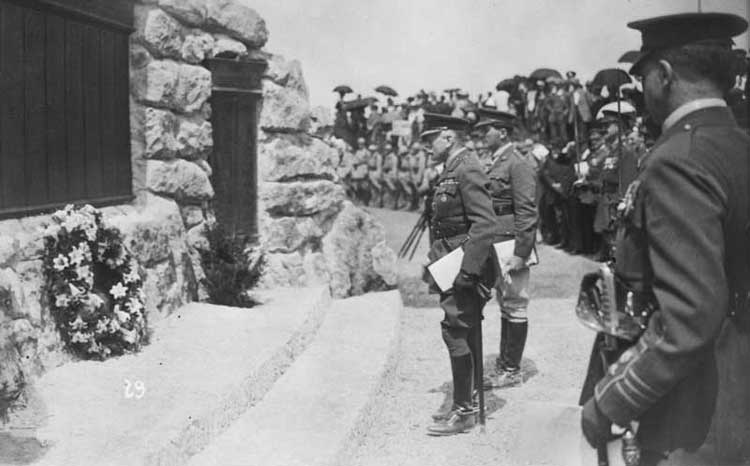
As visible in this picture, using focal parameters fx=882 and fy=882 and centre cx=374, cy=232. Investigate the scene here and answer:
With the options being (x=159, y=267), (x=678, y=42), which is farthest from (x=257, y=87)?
(x=678, y=42)

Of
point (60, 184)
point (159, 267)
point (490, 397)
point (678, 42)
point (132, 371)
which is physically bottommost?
point (490, 397)

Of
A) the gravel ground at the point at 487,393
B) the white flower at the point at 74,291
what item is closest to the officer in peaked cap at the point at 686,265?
the gravel ground at the point at 487,393

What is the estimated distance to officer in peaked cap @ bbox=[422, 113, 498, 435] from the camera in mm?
4898

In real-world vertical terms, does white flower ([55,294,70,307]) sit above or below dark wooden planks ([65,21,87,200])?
below

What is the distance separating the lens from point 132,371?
4848 millimetres

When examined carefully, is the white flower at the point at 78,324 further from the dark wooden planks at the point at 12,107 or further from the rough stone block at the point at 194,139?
the rough stone block at the point at 194,139

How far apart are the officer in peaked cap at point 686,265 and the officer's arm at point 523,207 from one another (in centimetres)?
379

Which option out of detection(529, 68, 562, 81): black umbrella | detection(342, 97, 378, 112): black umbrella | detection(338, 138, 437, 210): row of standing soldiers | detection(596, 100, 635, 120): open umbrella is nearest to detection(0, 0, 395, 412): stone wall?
detection(596, 100, 635, 120): open umbrella

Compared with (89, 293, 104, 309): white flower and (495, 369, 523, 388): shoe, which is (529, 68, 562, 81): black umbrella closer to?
(495, 369, 523, 388): shoe

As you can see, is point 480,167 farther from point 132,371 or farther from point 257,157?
point 257,157

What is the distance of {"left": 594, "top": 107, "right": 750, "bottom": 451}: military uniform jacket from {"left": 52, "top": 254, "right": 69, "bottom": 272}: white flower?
11.5ft

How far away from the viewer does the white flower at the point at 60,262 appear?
189 inches

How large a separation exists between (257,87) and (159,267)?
2.40m

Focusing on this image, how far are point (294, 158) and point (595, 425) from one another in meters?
6.38
